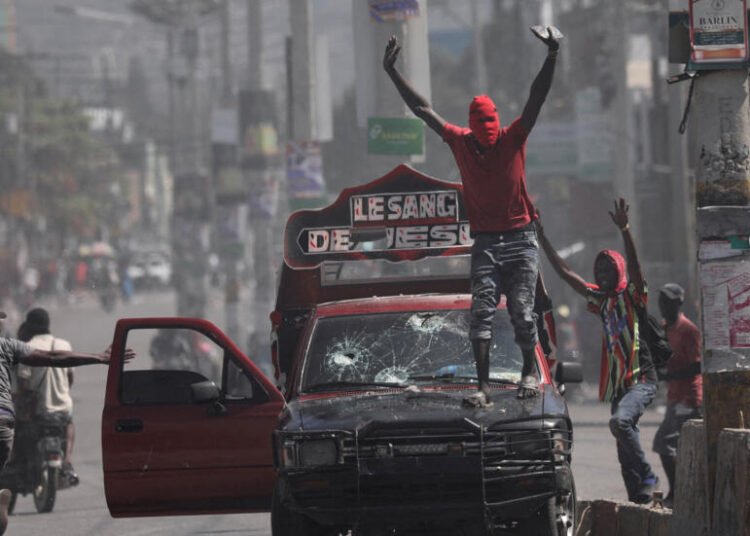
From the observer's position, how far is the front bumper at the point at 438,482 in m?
7.77

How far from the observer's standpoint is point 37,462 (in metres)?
14.1

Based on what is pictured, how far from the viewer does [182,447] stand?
933cm

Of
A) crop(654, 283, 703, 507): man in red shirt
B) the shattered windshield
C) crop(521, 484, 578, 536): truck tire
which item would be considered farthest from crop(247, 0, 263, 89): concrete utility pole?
crop(521, 484, 578, 536): truck tire

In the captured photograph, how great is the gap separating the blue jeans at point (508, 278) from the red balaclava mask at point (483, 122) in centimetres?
53

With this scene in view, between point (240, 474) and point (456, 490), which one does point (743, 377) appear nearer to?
point (456, 490)

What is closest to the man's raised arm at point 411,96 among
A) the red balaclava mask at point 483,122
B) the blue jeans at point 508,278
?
the red balaclava mask at point 483,122

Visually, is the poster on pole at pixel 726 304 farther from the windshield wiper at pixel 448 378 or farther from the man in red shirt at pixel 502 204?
the windshield wiper at pixel 448 378

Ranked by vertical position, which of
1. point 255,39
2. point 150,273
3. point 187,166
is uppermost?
point 255,39

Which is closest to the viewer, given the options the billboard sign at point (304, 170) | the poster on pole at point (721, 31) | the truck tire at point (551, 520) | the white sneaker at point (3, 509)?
the poster on pole at point (721, 31)

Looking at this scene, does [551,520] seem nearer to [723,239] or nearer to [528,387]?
[528,387]

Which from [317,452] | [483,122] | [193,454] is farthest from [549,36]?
[193,454]

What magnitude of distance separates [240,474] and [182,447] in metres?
0.38

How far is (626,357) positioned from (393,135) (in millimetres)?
6165

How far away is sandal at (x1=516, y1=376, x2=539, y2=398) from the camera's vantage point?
27.1 ft
